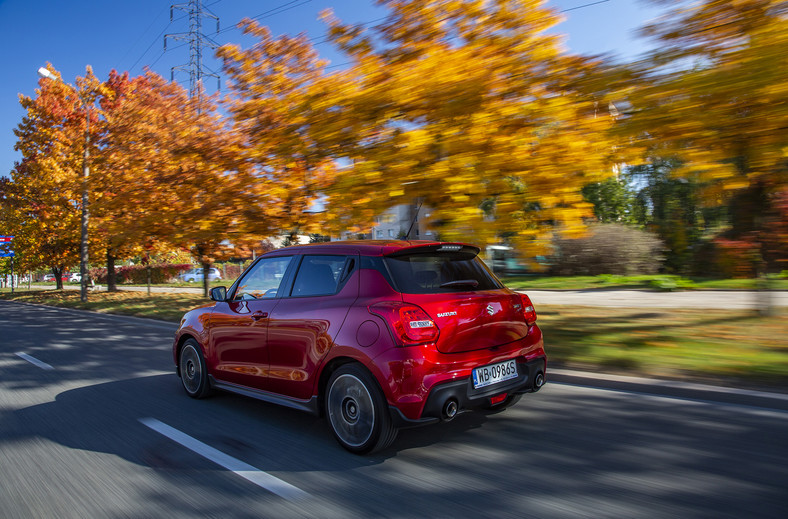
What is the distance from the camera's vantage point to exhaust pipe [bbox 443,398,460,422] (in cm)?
353

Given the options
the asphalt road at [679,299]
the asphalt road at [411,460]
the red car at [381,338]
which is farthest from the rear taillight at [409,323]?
the asphalt road at [679,299]

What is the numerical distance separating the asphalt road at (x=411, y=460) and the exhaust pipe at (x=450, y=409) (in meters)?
0.34

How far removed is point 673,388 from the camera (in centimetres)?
522

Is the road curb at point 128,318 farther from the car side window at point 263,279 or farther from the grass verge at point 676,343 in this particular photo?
the grass verge at point 676,343

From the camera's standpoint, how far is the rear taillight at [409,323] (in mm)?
3541

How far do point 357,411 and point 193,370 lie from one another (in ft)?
8.63

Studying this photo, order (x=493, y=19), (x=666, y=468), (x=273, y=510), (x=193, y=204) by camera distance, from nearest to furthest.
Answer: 1. (x=273, y=510)
2. (x=666, y=468)
3. (x=493, y=19)
4. (x=193, y=204)

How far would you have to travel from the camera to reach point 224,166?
12180 millimetres

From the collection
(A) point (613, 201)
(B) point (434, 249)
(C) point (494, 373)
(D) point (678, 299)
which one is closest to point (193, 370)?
(B) point (434, 249)

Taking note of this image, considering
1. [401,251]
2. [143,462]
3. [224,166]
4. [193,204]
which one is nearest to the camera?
[143,462]

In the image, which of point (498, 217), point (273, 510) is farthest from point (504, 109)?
point (273, 510)

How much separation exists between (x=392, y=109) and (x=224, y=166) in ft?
19.6

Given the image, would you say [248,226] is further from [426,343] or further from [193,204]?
[426,343]

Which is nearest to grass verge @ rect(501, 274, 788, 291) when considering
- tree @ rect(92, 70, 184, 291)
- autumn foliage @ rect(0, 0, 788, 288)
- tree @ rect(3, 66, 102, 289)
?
autumn foliage @ rect(0, 0, 788, 288)
